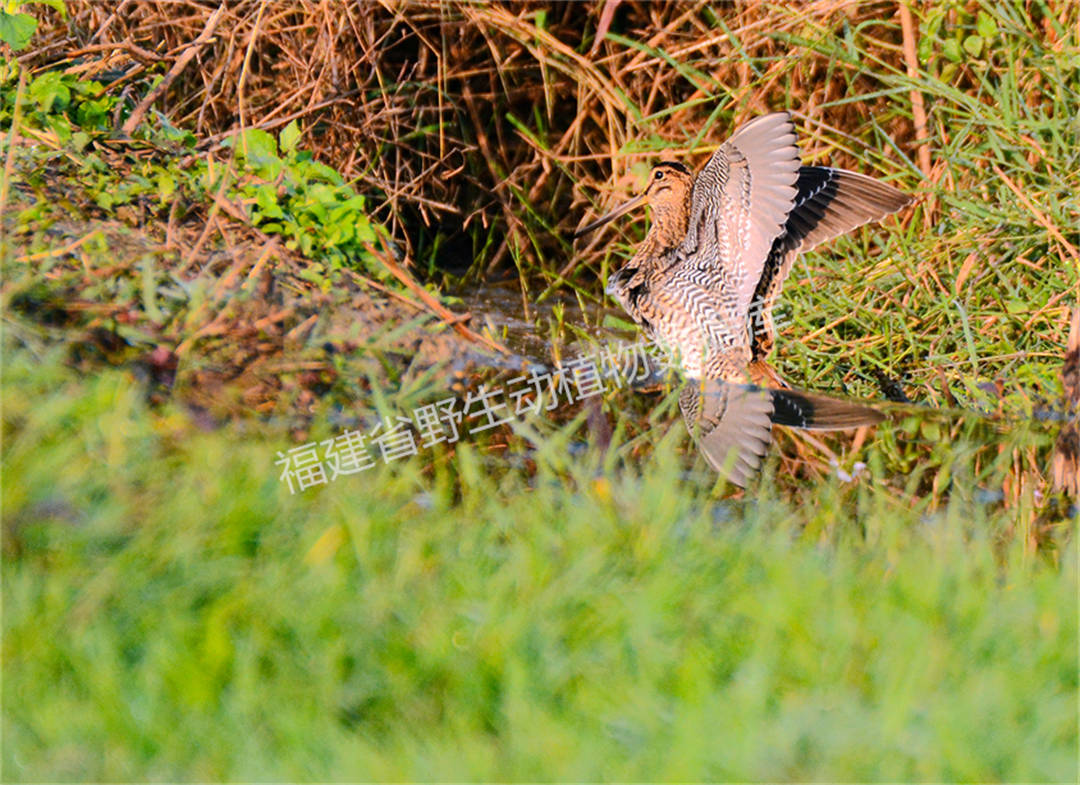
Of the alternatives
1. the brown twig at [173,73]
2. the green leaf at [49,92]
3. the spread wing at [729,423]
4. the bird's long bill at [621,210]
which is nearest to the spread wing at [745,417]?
the spread wing at [729,423]

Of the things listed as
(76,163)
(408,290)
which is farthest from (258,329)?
(76,163)

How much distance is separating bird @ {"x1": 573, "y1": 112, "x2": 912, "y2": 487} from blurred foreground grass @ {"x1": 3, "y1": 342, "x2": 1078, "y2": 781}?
0.78 meters

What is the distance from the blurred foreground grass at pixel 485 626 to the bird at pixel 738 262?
30.6 inches

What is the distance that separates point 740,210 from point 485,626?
1.72 m

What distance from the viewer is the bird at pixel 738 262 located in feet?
10.4

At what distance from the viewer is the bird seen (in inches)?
125

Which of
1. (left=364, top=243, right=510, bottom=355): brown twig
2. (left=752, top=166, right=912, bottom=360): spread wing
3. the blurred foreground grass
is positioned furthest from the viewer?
(left=752, top=166, right=912, bottom=360): spread wing

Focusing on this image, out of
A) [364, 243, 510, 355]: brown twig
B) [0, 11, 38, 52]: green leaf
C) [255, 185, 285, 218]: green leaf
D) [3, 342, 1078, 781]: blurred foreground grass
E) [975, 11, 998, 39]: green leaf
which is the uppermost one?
[975, 11, 998, 39]: green leaf

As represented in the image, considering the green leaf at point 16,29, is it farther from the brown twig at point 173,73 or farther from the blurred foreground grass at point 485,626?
the blurred foreground grass at point 485,626

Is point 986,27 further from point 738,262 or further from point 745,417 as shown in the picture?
point 745,417

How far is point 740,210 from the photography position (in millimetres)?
3309

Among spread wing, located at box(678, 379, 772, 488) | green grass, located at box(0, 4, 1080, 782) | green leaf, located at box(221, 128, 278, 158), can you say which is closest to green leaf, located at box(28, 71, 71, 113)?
green grass, located at box(0, 4, 1080, 782)

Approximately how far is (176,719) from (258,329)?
1436 mm

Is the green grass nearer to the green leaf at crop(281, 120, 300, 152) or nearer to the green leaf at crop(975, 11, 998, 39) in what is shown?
the green leaf at crop(281, 120, 300, 152)
